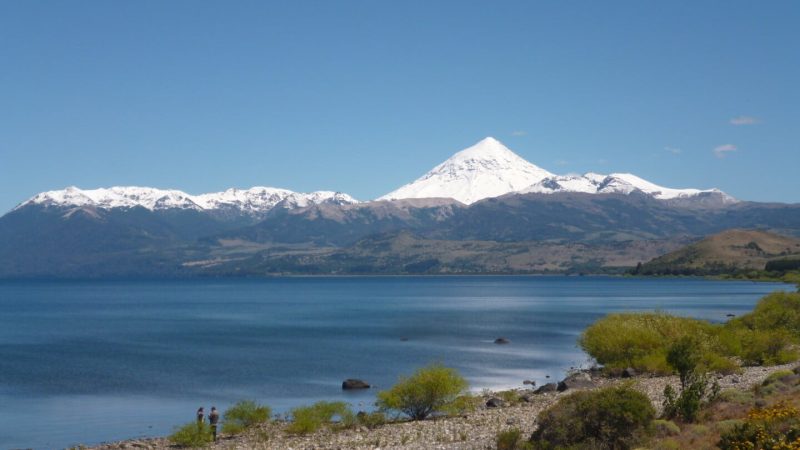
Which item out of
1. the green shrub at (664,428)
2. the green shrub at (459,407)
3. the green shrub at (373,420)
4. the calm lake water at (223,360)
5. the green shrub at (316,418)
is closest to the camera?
the green shrub at (664,428)

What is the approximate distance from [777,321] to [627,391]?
5853cm

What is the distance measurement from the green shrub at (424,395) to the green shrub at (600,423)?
20670 millimetres

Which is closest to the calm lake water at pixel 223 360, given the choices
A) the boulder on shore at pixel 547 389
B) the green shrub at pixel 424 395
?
the boulder on shore at pixel 547 389

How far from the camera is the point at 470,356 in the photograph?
104 m

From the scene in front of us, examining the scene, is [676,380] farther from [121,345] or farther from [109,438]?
[121,345]

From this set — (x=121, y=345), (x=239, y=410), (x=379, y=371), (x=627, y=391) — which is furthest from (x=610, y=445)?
(x=121, y=345)

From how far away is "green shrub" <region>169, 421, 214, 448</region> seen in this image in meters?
49.8

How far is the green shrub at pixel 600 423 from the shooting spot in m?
32.7

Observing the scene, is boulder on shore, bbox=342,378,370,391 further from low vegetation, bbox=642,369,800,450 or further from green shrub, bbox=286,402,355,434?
low vegetation, bbox=642,369,800,450

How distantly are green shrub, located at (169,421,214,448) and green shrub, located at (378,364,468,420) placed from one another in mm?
11771

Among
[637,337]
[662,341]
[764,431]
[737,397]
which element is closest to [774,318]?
[662,341]

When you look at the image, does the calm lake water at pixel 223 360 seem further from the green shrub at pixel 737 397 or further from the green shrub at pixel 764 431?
the green shrub at pixel 764 431

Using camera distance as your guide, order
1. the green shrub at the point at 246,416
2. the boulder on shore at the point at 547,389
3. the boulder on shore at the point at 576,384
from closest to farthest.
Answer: the green shrub at the point at 246,416 → the boulder on shore at the point at 576,384 → the boulder on shore at the point at 547,389

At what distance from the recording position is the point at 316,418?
53.3 m
